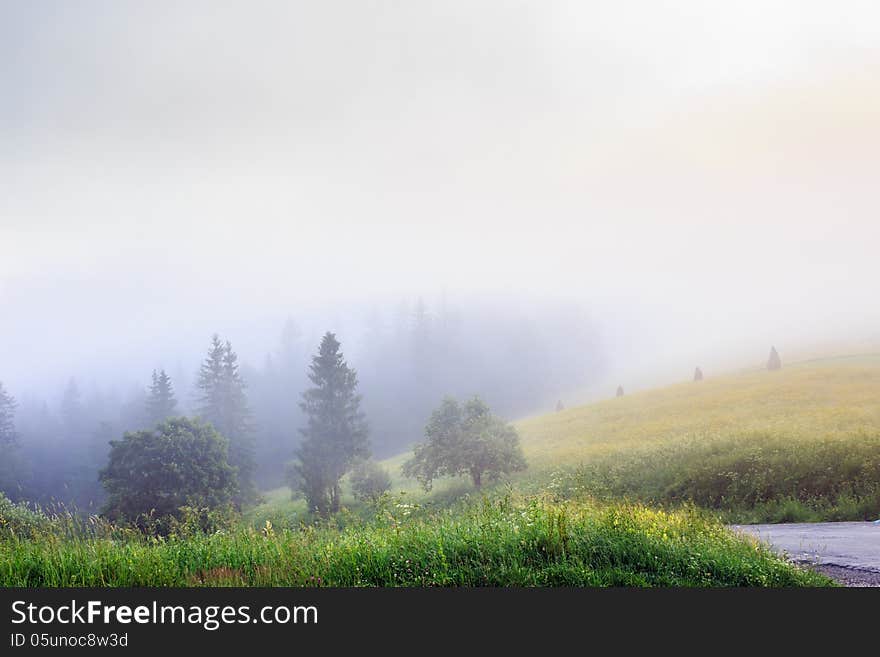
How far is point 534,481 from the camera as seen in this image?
23359mm

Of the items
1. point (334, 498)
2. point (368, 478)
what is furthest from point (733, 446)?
point (334, 498)

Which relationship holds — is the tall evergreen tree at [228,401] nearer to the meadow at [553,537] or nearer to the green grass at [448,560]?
the meadow at [553,537]

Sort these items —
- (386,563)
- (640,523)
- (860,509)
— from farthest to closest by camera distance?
(860,509)
(640,523)
(386,563)

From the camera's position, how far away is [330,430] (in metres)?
42.3

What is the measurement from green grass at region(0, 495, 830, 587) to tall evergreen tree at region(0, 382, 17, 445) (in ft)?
224

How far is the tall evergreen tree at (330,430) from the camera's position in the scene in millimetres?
39312

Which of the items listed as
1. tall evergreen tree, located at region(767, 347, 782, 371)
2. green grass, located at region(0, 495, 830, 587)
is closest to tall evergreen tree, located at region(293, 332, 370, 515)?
tall evergreen tree, located at region(767, 347, 782, 371)

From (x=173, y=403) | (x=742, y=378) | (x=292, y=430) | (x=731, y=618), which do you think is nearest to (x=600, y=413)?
(x=742, y=378)

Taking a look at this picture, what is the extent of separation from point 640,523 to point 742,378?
2627 cm

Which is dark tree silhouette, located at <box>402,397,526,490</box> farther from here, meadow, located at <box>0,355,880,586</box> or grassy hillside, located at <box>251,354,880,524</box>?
meadow, located at <box>0,355,880,586</box>

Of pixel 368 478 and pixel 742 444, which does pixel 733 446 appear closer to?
pixel 742 444

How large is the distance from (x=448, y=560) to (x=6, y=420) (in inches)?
3005

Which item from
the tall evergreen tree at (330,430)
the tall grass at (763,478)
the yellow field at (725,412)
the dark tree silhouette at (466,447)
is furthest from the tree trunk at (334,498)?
the tall grass at (763,478)

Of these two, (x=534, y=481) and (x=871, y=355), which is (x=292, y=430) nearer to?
(x=534, y=481)
